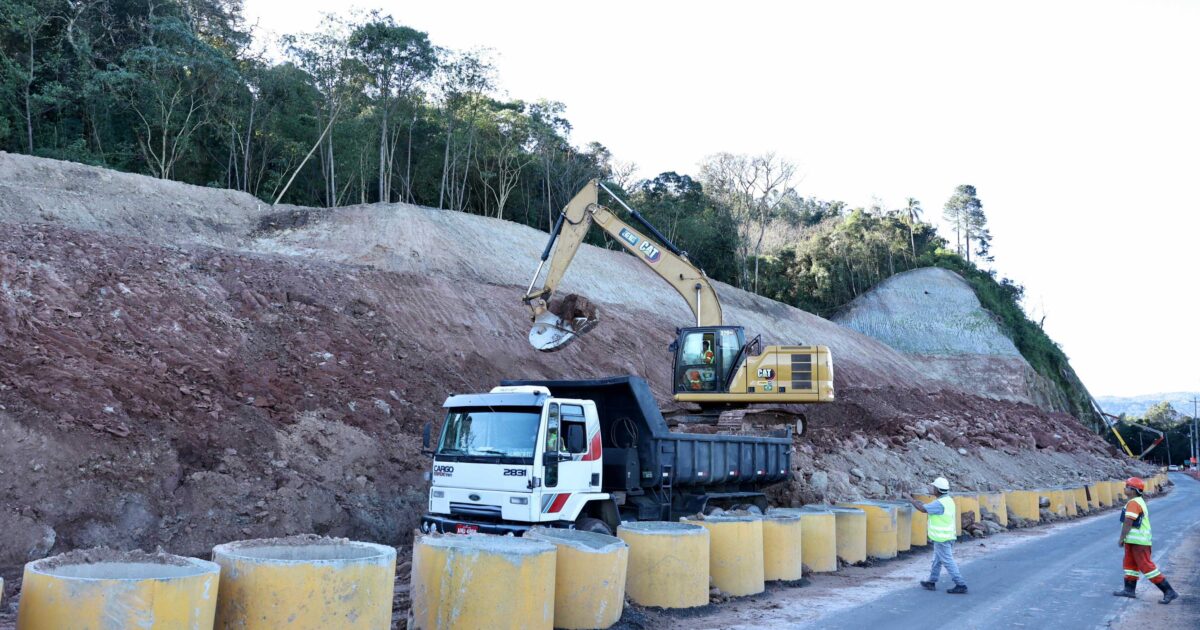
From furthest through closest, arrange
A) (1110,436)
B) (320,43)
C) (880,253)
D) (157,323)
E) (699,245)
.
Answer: (1110,436), (880,253), (699,245), (320,43), (157,323)

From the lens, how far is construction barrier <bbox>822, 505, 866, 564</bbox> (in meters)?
13.6

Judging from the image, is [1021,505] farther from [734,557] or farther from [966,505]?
[734,557]

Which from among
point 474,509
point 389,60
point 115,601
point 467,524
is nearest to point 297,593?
point 115,601

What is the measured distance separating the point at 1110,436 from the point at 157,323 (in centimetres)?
7752

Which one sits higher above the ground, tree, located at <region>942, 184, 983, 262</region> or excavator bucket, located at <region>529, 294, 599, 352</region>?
tree, located at <region>942, 184, 983, 262</region>

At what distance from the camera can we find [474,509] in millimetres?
11172

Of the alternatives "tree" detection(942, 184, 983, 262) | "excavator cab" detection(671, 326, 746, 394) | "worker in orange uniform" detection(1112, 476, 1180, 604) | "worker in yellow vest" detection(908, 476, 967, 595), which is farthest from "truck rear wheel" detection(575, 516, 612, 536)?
"tree" detection(942, 184, 983, 262)

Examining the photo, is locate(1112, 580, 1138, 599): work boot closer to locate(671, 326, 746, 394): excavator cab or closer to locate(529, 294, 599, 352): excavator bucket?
locate(671, 326, 746, 394): excavator cab

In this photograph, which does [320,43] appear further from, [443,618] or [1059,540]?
[443,618]

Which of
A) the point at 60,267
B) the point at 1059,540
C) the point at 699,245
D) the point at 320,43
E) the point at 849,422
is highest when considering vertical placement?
the point at 320,43

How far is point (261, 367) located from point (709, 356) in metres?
9.46

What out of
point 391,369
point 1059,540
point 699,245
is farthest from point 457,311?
point 699,245

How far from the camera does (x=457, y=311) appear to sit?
2514 cm

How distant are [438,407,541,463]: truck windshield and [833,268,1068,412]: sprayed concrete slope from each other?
47.3 m
